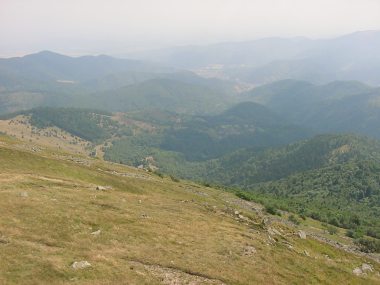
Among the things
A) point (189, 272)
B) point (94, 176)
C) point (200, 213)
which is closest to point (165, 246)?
point (189, 272)

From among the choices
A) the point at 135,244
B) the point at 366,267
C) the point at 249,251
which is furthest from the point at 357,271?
the point at 135,244

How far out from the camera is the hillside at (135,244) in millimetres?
46875

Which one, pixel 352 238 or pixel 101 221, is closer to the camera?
pixel 101 221

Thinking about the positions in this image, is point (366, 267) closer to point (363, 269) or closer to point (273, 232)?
point (363, 269)

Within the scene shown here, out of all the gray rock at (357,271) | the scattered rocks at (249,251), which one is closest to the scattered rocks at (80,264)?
the scattered rocks at (249,251)

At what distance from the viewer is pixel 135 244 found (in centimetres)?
5784

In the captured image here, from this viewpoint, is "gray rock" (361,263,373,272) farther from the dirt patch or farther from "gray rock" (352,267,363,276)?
the dirt patch

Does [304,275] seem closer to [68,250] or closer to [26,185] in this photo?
[68,250]

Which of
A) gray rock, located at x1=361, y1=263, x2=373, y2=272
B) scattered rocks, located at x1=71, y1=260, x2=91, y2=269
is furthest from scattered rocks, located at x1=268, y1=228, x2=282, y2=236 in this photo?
scattered rocks, located at x1=71, y1=260, x2=91, y2=269

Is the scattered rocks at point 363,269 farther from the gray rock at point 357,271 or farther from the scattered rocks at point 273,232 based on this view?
the scattered rocks at point 273,232

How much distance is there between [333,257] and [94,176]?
61922mm

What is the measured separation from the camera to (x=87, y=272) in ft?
149

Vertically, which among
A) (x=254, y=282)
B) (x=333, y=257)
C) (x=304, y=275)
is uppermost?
(x=254, y=282)

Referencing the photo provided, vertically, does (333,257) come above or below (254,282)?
below
